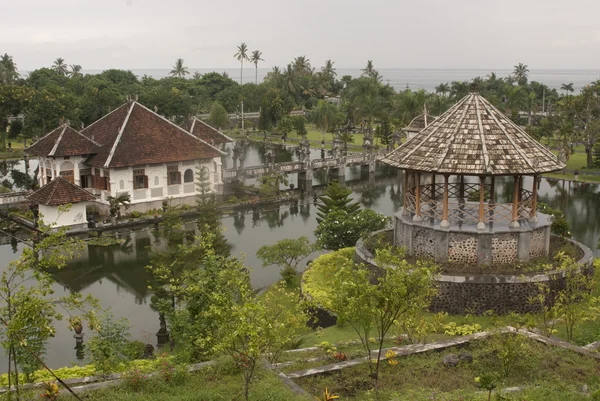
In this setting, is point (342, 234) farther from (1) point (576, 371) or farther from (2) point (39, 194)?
(2) point (39, 194)

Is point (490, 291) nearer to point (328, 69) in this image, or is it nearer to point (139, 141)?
point (139, 141)

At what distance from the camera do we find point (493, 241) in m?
19.6

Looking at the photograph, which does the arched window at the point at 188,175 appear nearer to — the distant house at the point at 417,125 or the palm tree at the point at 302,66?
the distant house at the point at 417,125

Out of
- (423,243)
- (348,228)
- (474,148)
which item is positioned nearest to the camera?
(474,148)

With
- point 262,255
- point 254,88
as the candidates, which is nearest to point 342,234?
point 262,255

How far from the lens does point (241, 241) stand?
3106 centimetres

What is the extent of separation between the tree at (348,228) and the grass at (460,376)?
10.4 m

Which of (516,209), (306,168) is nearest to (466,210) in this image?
(516,209)

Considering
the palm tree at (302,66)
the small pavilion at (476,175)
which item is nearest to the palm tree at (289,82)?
the palm tree at (302,66)

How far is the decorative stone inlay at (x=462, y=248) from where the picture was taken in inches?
774

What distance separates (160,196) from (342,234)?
1535cm

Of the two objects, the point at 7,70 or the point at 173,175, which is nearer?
the point at 173,175

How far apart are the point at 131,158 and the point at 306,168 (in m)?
14.4

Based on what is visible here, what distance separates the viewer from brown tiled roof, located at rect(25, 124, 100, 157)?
3609 cm
